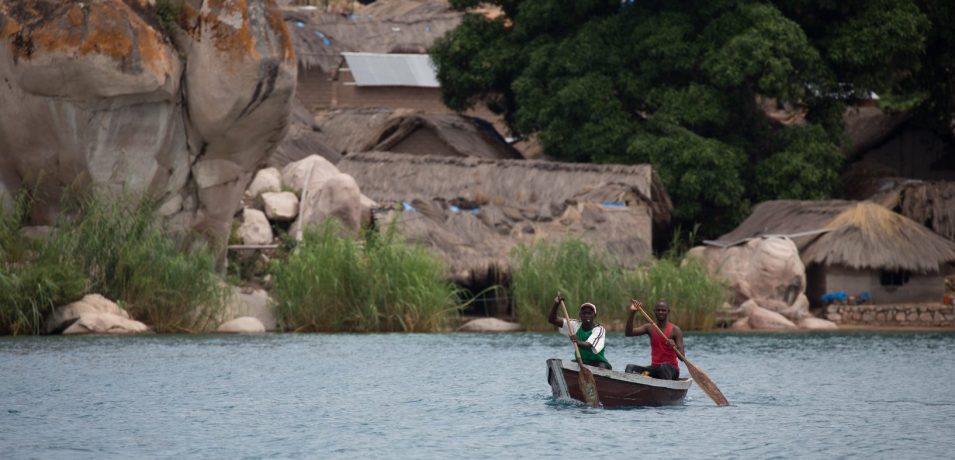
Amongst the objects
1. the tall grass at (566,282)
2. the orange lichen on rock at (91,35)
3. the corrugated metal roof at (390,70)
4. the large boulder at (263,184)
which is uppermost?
the corrugated metal roof at (390,70)

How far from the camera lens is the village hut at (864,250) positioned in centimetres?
3219

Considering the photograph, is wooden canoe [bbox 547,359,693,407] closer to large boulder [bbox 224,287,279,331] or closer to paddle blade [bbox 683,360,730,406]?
paddle blade [bbox 683,360,730,406]

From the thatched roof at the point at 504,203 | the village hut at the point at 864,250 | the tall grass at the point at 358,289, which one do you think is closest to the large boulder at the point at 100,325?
the tall grass at the point at 358,289

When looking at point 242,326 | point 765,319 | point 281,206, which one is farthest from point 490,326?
point 765,319

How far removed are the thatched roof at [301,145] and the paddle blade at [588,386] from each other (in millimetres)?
20313

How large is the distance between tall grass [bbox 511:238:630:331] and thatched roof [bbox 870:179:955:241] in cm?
897

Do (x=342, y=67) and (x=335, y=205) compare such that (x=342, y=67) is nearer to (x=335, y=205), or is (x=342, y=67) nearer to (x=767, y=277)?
(x=335, y=205)

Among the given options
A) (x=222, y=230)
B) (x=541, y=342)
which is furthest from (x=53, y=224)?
(x=541, y=342)

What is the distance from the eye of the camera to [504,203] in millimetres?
33938

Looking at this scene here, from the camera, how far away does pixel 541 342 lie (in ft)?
90.0

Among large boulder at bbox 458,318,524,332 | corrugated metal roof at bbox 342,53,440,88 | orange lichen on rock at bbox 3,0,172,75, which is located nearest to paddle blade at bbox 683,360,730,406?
large boulder at bbox 458,318,524,332

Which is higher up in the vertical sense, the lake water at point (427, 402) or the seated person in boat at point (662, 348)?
the seated person in boat at point (662, 348)

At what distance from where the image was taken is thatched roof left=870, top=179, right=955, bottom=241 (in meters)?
34.8

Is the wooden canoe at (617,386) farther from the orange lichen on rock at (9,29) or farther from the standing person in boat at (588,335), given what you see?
the orange lichen on rock at (9,29)
